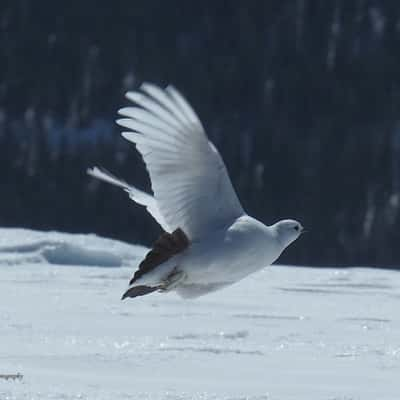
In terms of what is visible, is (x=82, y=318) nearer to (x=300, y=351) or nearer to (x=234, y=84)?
(x=300, y=351)

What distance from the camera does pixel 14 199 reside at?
4300 centimetres

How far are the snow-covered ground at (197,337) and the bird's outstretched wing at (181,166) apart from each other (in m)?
0.51

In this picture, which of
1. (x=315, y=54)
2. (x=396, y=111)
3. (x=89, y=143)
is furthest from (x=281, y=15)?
(x=89, y=143)

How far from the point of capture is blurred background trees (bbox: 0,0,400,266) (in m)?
41.3

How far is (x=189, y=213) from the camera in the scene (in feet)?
20.0

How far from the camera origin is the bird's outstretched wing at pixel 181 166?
5902 mm

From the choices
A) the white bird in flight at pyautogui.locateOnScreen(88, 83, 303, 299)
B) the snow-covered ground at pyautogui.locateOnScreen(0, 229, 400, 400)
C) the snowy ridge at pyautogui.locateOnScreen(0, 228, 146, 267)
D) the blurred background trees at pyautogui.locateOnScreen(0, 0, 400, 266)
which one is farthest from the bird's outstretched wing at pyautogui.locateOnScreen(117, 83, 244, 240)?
the blurred background trees at pyautogui.locateOnScreen(0, 0, 400, 266)

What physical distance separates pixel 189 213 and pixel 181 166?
0.65 feet

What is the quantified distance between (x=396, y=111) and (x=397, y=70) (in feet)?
7.29

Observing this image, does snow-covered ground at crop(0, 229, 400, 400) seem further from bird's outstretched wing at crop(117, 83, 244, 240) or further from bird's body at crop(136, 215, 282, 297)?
bird's outstretched wing at crop(117, 83, 244, 240)

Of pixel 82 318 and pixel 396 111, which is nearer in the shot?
pixel 82 318

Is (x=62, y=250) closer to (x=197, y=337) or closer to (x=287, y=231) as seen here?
(x=197, y=337)

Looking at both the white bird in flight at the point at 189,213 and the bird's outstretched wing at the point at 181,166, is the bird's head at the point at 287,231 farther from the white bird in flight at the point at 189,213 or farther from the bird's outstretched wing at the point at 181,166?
the bird's outstretched wing at the point at 181,166

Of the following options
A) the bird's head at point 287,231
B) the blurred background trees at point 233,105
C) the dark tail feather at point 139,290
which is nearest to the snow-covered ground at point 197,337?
the dark tail feather at point 139,290
